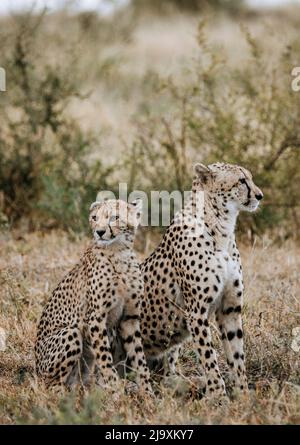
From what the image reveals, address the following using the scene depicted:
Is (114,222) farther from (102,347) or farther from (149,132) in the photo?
(149,132)

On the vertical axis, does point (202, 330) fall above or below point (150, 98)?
below

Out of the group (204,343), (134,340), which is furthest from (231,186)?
(134,340)

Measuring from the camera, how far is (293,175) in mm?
6703

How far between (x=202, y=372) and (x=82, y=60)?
5.14m

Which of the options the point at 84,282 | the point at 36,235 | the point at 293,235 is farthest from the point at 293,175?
the point at 84,282

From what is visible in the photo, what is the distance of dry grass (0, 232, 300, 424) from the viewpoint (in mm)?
3436

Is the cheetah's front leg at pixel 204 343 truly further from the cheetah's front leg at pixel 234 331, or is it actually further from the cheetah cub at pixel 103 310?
the cheetah cub at pixel 103 310

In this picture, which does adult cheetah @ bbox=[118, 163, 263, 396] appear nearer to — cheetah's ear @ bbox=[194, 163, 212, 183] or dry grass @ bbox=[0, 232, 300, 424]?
cheetah's ear @ bbox=[194, 163, 212, 183]

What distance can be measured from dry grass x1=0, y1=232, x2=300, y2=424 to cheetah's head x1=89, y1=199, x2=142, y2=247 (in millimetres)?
656

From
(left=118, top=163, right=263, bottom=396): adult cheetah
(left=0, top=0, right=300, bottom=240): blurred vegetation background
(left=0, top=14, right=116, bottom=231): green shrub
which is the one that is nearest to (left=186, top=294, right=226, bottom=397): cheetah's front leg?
(left=118, top=163, right=263, bottom=396): adult cheetah

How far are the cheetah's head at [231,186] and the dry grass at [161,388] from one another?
756 millimetres

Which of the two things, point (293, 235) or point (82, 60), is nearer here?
point (293, 235)

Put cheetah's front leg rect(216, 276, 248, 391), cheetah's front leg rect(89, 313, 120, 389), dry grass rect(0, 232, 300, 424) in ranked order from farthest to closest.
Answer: cheetah's front leg rect(216, 276, 248, 391) < cheetah's front leg rect(89, 313, 120, 389) < dry grass rect(0, 232, 300, 424)
